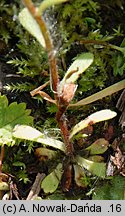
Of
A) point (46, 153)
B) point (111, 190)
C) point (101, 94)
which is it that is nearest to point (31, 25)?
point (101, 94)

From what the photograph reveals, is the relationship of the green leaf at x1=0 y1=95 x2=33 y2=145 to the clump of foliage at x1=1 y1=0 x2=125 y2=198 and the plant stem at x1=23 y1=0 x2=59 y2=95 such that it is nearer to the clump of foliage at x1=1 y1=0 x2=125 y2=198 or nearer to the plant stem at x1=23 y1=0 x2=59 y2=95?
the clump of foliage at x1=1 y1=0 x2=125 y2=198

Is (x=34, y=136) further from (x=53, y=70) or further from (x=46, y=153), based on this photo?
(x=53, y=70)

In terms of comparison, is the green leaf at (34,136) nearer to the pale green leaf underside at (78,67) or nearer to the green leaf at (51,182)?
the green leaf at (51,182)

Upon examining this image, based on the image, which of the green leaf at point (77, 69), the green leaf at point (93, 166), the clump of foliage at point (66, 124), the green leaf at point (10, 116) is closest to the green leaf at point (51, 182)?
the clump of foliage at point (66, 124)

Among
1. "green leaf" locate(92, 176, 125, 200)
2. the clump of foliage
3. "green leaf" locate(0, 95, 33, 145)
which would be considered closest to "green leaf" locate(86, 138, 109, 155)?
the clump of foliage

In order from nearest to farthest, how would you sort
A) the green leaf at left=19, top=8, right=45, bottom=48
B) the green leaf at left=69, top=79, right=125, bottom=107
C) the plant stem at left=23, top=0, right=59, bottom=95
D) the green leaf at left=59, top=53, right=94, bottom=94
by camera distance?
the plant stem at left=23, top=0, right=59, bottom=95 < the green leaf at left=19, top=8, right=45, bottom=48 < the green leaf at left=59, top=53, right=94, bottom=94 < the green leaf at left=69, top=79, right=125, bottom=107

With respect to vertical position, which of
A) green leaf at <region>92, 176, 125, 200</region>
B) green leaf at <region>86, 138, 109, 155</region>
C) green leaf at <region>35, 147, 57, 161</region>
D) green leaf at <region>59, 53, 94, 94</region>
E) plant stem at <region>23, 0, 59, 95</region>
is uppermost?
plant stem at <region>23, 0, 59, 95</region>
